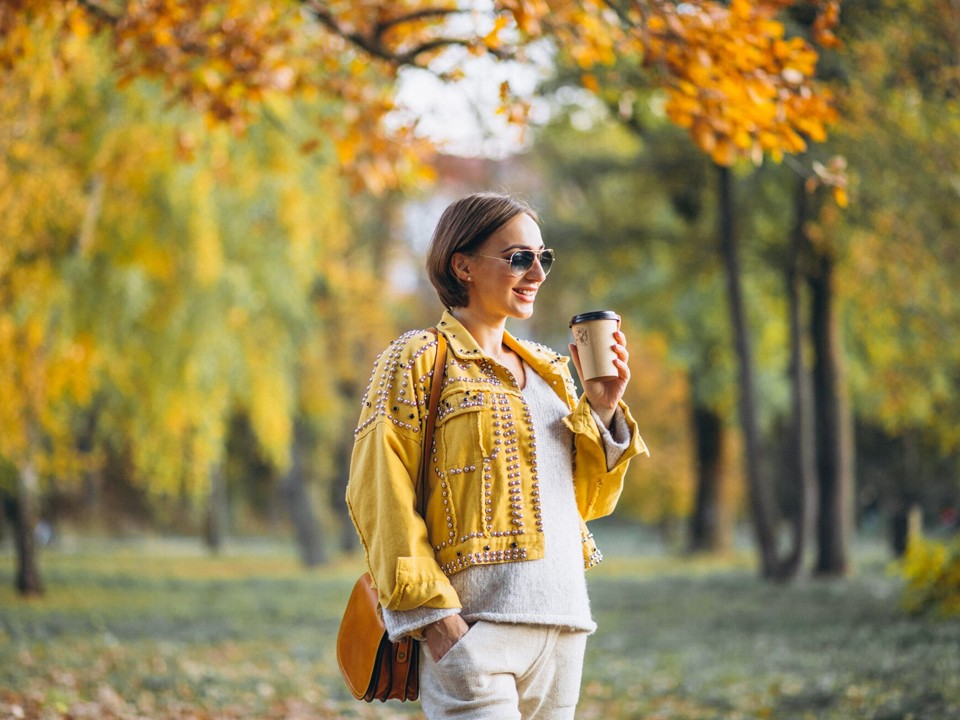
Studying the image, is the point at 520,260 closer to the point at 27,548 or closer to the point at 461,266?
the point at 461,266

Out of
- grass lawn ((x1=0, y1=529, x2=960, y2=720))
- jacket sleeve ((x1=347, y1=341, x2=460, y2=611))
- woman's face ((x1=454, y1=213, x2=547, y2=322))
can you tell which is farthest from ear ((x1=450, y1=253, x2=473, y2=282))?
grass lawn ((x1=0, y1=529, x2=960, y2=720))

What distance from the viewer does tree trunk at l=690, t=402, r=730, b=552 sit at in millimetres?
21547

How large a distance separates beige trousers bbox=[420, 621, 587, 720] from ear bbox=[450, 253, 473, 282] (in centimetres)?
90

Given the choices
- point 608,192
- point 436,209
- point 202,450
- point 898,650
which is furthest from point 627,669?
point 436,209

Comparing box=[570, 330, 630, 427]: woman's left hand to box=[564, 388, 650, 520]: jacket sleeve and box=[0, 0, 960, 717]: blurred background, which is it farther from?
box=[0, 0, 960, 717]: blurred background

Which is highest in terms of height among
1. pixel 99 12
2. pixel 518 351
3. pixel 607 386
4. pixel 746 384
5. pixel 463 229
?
pixel 99 12

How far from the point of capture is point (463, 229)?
116 inches

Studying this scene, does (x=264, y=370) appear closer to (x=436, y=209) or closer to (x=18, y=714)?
(x=18, y=714)

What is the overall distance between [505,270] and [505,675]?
3.31ft

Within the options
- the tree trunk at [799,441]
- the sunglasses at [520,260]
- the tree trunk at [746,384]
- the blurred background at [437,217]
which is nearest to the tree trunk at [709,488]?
the blurred background at [437,217]

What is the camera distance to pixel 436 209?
28734 millimetres

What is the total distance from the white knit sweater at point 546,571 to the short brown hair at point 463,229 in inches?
12.9

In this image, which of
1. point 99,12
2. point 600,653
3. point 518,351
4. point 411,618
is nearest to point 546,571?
point 411,618

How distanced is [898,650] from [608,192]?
Result: 1313cm
